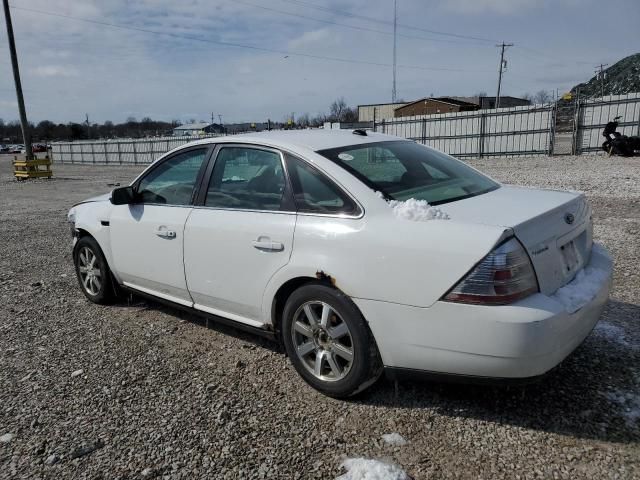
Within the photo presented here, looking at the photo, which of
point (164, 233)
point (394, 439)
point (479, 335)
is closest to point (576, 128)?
point (164, 233)

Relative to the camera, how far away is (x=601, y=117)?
21.0 meters

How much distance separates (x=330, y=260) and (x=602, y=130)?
21.9m

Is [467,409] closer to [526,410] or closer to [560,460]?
[526,410]

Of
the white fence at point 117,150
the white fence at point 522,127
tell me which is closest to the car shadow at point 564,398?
the white fence at point 522,127

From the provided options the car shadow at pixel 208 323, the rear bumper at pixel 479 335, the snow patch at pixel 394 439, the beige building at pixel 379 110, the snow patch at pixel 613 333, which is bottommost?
the car shadow at pixel 208 323

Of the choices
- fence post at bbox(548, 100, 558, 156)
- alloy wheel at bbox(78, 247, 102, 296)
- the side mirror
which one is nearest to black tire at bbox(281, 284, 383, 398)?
the side mirror

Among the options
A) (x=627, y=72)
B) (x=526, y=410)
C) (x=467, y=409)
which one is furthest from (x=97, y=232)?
(x=627, y=72)

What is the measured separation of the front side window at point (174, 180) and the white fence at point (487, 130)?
71.1 feet

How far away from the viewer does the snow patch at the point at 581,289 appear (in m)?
2.55

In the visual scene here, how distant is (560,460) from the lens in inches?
95.3

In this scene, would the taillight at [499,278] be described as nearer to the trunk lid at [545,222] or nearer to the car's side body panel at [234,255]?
the trunk lid at [545,222]

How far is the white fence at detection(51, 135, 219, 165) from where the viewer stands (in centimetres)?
3441

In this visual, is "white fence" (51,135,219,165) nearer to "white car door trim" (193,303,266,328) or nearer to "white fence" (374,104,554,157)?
"white fence" (374,104,554,157)

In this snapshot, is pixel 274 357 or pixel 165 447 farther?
pixel 274 357
